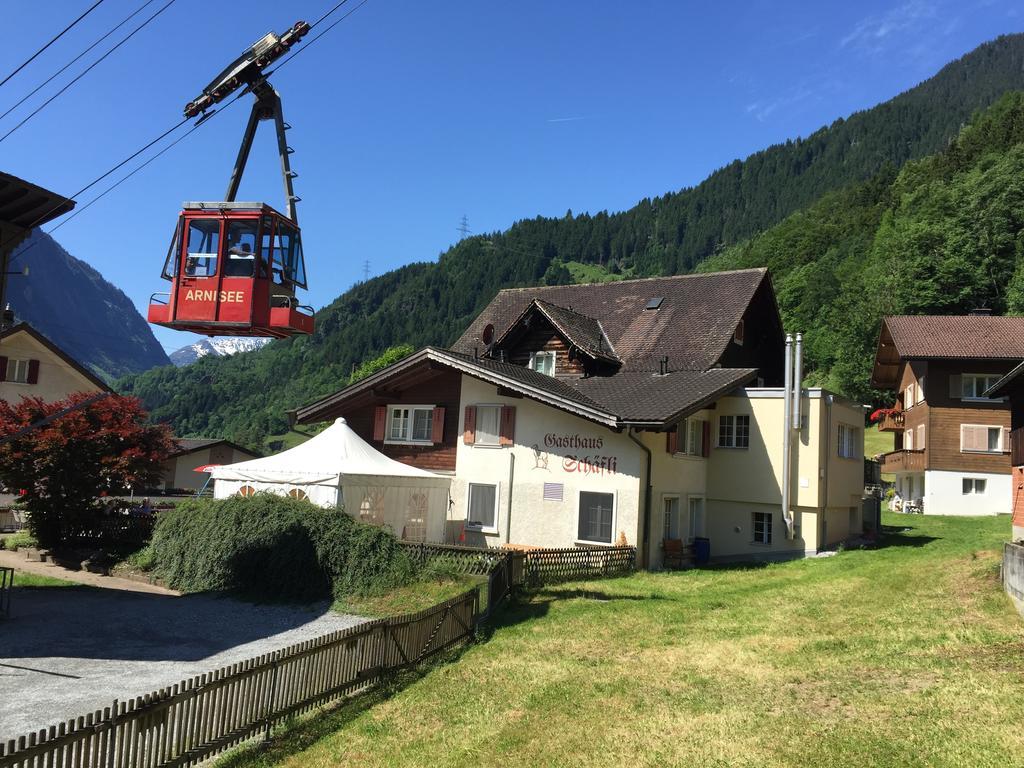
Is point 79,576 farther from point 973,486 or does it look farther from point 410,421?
point 973,486

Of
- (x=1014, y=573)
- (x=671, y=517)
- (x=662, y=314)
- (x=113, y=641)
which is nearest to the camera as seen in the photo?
(x=1014, y=573)

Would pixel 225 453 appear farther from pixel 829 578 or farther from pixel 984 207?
pixel 984 207

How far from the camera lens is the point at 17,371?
4719 centimetres

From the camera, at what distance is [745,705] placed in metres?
9.87

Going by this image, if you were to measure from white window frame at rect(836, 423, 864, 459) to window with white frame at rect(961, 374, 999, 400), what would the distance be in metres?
11.3

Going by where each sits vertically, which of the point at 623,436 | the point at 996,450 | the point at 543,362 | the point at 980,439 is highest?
the point at 543,362

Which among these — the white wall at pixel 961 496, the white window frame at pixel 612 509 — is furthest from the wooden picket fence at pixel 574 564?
the white wall at pixel 961 496

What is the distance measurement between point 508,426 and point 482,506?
2.79 metres

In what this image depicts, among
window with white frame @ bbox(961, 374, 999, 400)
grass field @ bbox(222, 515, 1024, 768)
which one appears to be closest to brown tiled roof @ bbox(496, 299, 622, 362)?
grass field @ bbox(222, 515, 1024, 768)

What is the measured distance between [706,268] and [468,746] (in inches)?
6215

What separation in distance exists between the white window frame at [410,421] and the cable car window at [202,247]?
39.5 feet

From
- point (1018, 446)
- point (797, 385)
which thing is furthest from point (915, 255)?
point (1018, 446)

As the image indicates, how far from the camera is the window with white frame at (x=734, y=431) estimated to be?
27.1m

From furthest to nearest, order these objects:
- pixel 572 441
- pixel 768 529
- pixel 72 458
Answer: pixel 768 529
pixel 572 441
pixel 72 458
